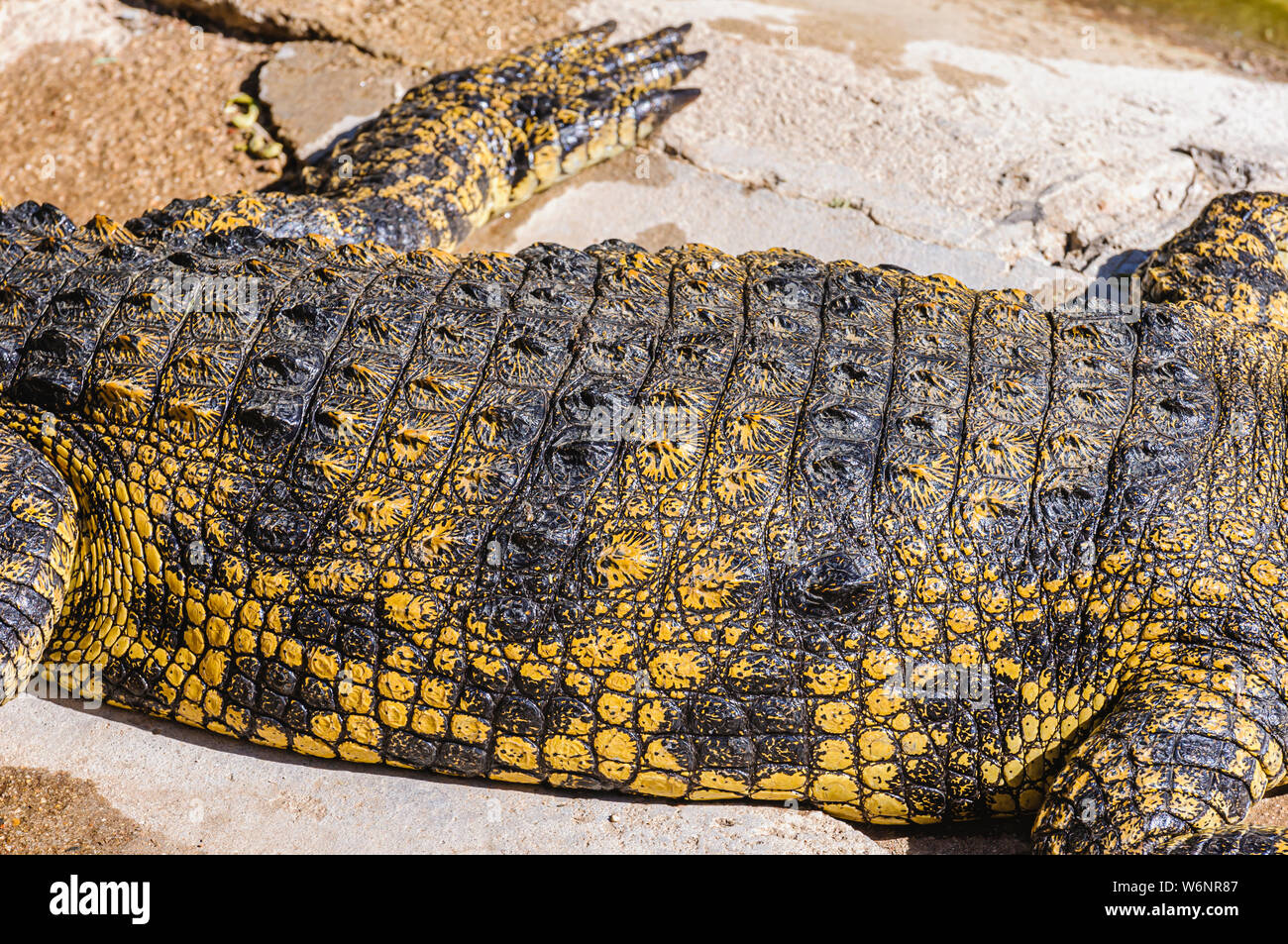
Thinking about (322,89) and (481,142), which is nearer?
(481,142)

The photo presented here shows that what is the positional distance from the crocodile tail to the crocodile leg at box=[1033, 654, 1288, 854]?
345 cm

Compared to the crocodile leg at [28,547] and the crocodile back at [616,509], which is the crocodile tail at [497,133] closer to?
the crocodile back at [616,509]

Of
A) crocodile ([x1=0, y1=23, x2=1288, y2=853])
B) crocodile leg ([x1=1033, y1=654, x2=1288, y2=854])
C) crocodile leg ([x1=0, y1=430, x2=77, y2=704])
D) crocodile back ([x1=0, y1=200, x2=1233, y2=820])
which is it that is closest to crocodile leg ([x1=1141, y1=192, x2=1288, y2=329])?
crocodile ([x1=0, y1=23, x2=1288, y2=853])

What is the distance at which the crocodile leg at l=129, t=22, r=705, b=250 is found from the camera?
504cm

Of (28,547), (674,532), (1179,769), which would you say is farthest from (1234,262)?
(28,547)

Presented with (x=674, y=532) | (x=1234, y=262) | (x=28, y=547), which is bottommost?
(x=28, y=547)

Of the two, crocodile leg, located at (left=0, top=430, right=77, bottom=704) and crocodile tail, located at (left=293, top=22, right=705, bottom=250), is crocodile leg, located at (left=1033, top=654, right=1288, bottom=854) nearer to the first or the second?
crocodile leg, located at (left=0, top=430, right=77, bottom=704)

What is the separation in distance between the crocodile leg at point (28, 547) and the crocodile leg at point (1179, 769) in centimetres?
308

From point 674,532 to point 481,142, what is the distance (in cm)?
308

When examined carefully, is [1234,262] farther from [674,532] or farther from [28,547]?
[28,547]

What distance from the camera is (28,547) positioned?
3.49 meters

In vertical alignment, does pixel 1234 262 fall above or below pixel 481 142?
above
